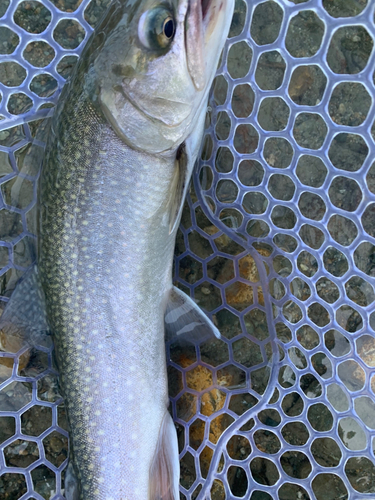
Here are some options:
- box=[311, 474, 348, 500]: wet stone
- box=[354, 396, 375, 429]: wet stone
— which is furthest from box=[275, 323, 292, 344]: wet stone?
box=[311, 474, 348, 500]: wet stone

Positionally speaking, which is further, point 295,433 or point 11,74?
point 11,74

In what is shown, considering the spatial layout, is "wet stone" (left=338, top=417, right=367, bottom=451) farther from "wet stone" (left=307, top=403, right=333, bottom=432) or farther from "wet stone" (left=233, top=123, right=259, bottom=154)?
"wet stone" (left=233, top=123, right=259, bottom=154)

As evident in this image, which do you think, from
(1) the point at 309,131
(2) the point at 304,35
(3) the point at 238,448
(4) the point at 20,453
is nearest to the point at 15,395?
(4) the point at 20,453

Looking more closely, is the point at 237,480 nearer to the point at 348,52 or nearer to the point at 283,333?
the point at 283,333

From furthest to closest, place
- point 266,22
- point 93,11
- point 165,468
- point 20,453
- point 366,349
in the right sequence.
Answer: point 20,453, point 93,11, point 266,22, point 366,349, point 165,468

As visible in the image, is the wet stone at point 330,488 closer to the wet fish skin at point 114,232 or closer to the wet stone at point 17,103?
the wet fish skin at point 114,232

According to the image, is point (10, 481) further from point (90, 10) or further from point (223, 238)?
point (90, 10)
